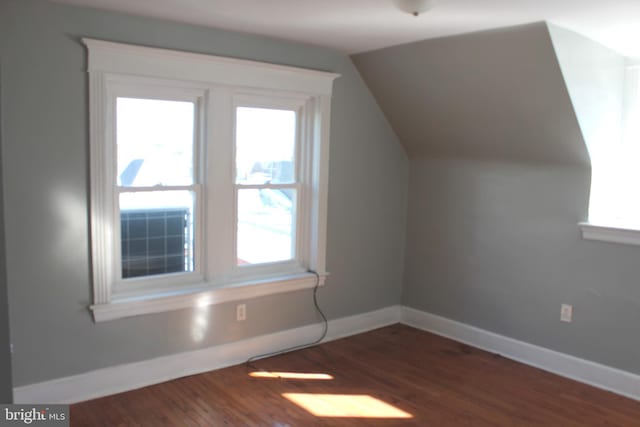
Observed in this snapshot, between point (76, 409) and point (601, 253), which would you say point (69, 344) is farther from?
point (601, 253)

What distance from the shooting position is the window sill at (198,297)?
11.1 feet

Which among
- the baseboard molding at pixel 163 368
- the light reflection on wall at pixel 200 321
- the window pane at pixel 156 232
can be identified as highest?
the window pane at pixel 156 232

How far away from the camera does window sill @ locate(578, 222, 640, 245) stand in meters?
3.57

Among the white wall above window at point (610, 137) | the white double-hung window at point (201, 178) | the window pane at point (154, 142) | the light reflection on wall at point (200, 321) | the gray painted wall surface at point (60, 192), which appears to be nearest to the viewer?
the gray painted wall surface at point (60, 192)

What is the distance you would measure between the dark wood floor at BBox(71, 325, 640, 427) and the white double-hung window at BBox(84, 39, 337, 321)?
0.54 m

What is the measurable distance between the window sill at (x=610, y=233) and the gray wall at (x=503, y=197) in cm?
6

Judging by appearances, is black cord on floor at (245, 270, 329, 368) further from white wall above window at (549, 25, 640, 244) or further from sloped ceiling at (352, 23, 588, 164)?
white wall above window at (549, 25, 640, 244)

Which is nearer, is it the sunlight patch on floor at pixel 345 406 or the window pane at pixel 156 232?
the sunlight patch on floor at pixel 345 406

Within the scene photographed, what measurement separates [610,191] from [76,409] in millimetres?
3667

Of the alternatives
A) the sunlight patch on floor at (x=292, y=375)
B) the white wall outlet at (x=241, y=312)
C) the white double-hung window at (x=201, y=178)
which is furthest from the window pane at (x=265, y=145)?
the sunlight patch on floor at (x=292, y=375)

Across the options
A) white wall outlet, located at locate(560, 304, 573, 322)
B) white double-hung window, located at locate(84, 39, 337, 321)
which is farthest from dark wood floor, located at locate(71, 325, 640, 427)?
white double-hung window, located at locate(84, 39, 337, 321)

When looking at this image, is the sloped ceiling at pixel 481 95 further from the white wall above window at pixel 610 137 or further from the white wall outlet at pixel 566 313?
the white wall outlet at pixel 566 313

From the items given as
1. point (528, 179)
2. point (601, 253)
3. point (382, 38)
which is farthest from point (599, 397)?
point (382, 38)

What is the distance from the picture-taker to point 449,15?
301 centimetres
